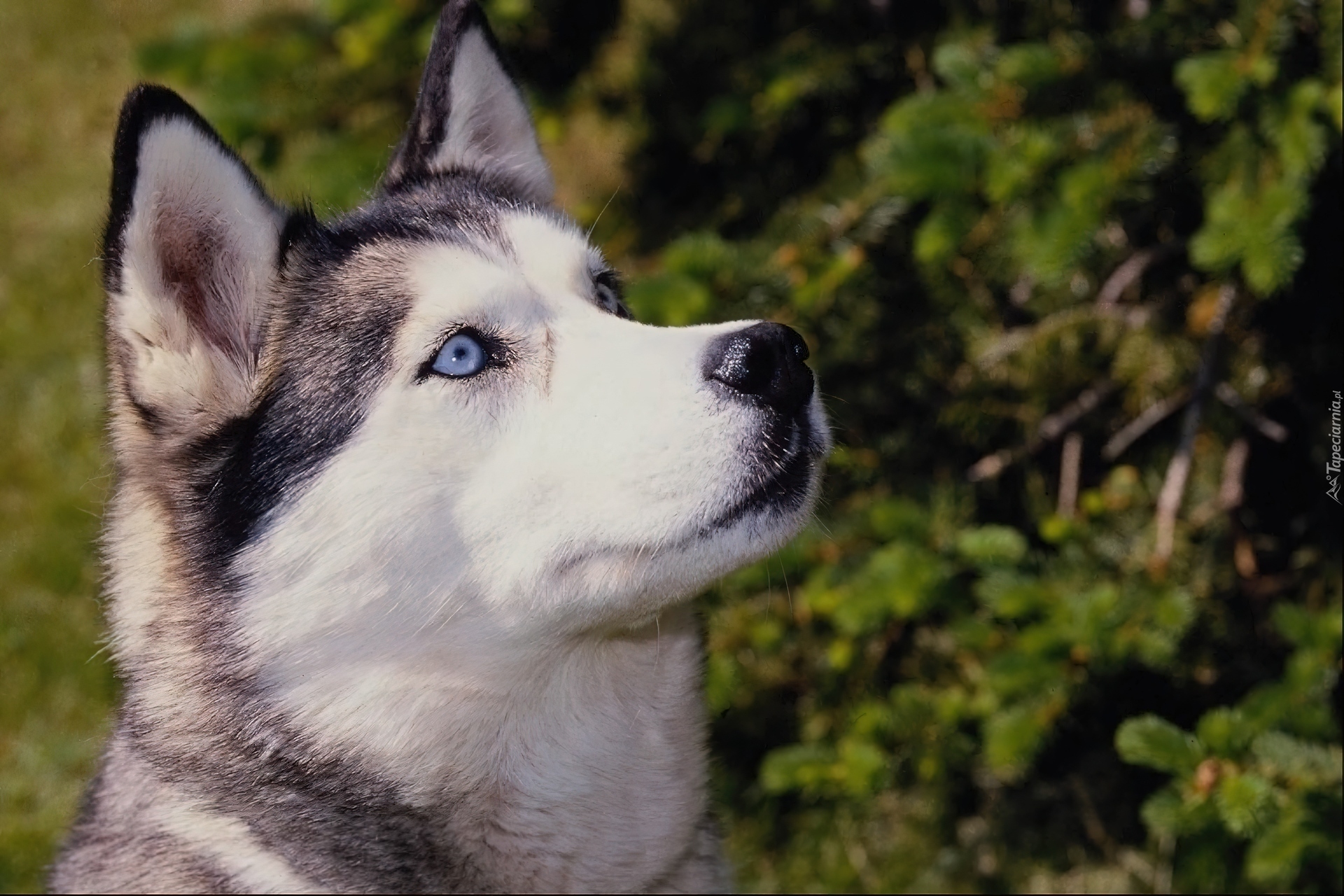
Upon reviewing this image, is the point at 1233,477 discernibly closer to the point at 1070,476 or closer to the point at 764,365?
the point at 1070,476

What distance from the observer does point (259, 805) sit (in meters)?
2.43

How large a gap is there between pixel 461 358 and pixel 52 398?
14.1 feet

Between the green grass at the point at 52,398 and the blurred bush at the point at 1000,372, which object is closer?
the blurred bush at the point at 1000,372

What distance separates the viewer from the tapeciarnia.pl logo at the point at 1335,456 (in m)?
3.43

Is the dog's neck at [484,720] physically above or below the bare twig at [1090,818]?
above

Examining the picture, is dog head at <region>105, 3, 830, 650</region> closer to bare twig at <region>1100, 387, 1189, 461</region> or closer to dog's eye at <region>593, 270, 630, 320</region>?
dog's eye at <region>593, 270, 630, 320</region>

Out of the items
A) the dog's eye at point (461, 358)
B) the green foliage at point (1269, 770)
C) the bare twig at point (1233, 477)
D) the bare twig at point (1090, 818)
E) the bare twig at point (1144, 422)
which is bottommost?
the bare twig at point (1090, 818)

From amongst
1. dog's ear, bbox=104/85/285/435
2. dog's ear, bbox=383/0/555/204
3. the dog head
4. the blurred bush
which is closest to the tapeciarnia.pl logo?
the blurred bush

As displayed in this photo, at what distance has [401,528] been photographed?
2.24 meters

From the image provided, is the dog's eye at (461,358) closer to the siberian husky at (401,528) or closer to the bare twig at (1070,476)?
the siberian husky at (401,528)

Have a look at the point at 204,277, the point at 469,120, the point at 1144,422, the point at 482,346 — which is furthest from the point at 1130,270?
the point at 204,277

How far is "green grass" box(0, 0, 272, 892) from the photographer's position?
14.4 feet

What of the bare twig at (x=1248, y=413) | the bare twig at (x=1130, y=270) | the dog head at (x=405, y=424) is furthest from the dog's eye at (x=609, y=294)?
the bare twig at (x=1248, y=413)

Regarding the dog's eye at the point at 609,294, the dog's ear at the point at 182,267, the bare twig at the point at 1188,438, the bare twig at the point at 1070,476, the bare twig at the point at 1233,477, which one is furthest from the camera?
the bare twig at the point at 1070,476
